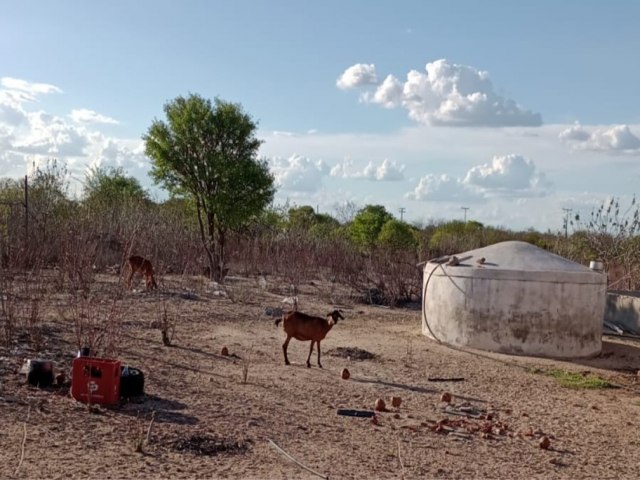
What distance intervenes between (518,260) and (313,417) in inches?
256

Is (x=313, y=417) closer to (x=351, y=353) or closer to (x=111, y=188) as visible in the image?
(x=351, y=353)

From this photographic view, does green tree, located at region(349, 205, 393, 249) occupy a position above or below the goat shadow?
above

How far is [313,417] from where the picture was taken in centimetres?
714

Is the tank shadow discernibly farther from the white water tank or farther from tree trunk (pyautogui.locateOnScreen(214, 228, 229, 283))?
tree trunk (pyautogui.locateOnScreen(214, 228, 229, 283))

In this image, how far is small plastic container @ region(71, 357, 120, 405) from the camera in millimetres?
6762

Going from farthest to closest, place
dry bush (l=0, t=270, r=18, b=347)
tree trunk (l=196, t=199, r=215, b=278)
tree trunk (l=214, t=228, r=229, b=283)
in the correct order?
tree trunk (l=196, t=199, r=215, b=278) → tree trunk (l=214, t=228, r=229, b=283) → dry bush (l=0, t=270, r=18, b=347)

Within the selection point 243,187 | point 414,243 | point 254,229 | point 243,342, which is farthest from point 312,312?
point 414,243

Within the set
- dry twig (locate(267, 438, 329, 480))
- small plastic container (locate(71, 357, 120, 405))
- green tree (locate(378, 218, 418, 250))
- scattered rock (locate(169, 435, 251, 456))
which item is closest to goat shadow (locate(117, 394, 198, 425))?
small plastic container (locate(71, 357, 120, 405))

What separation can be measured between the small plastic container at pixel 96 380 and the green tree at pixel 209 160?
14040 mm

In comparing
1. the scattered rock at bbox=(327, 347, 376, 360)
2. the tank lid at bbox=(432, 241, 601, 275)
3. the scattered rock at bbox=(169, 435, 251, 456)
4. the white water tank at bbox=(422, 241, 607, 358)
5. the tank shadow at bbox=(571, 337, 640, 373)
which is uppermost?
the tank lid at bbox=(432, 241, 601, 275)

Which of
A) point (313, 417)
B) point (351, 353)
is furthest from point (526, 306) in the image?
point (313, 417)

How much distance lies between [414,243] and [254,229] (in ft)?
22.3

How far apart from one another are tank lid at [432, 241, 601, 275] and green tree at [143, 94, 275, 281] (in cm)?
955

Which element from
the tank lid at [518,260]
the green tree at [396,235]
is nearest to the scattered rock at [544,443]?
the tank lid at [518,260]
